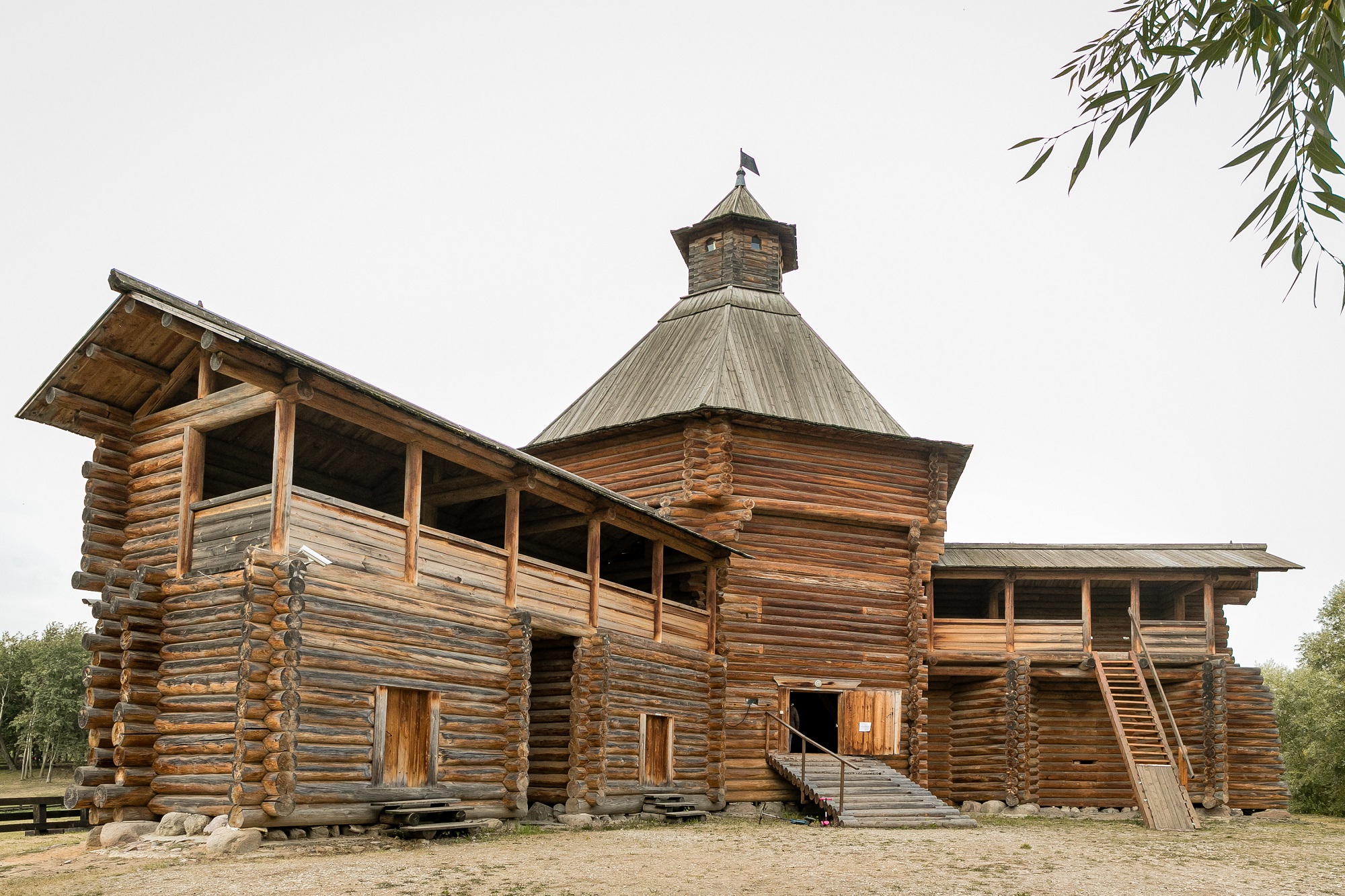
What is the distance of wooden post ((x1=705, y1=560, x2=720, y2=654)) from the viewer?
25828mm

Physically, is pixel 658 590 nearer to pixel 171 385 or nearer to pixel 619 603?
pixel 619 603

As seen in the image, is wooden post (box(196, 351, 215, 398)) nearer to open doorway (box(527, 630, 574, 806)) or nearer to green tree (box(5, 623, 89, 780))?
open doorway (box(527, 630, 574, 806))

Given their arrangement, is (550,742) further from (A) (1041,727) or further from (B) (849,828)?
(A) (1041,727)

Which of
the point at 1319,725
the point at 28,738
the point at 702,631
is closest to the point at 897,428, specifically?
the point at 702,631

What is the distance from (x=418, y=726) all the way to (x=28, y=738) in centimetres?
4751

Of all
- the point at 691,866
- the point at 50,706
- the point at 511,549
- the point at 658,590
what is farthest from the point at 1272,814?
the point at 50,706

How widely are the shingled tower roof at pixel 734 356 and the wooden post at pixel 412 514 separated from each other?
10.2 m

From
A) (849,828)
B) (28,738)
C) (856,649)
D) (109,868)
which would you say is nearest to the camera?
(109,868)

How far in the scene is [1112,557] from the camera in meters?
30.7

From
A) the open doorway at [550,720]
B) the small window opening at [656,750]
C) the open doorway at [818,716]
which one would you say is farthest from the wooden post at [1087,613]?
the open doorway at [550,720]

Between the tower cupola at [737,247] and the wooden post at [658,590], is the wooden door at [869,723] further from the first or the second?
the tower cupola at [737,247]

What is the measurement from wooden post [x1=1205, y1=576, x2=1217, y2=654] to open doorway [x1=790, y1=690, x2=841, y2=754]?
9193 millimetres

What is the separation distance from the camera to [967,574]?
30.2 meters

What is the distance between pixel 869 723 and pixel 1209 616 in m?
9.20
